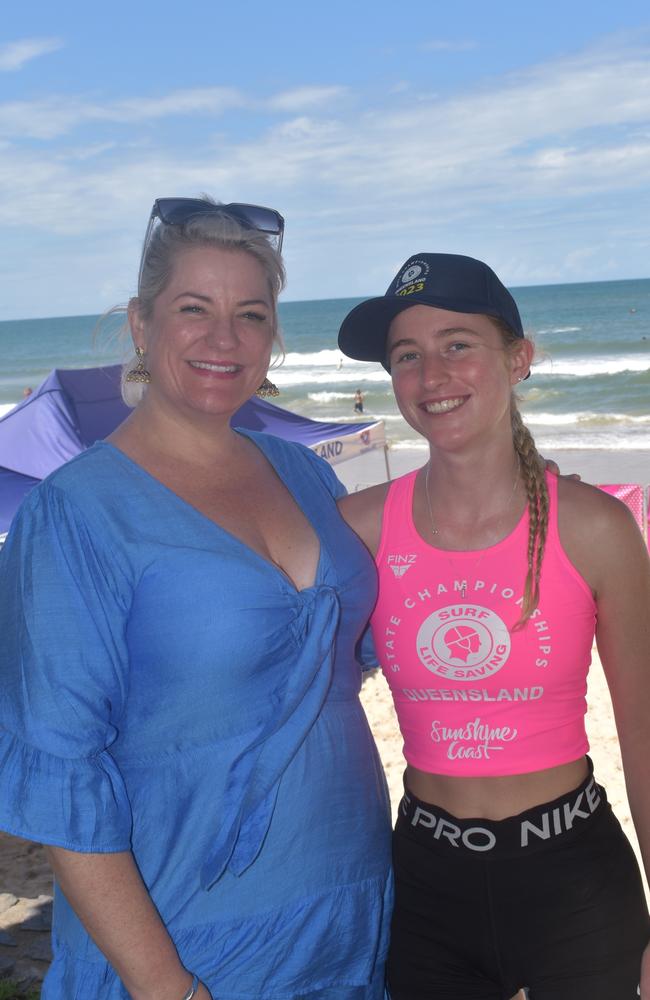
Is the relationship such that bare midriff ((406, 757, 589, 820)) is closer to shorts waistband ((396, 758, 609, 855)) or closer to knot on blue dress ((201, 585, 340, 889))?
shorts waistband ((396, 758, 609, 855))

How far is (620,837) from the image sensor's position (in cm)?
204

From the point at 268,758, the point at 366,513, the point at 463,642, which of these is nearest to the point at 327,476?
Answer: the point at 366,513

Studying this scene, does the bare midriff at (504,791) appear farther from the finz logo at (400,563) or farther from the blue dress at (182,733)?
the finz logo at (400,563)

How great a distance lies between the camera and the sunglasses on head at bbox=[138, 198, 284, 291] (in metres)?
2.01

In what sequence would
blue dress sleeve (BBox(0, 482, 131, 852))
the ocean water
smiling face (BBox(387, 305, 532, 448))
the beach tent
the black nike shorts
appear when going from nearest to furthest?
1. blue dress sleeve (BBox(0, 482, 131, 852))
2. the black nike shorts
3. smiling face (BBox(387, 305, 532, 448))
4. the beach tent
5. the ocean water

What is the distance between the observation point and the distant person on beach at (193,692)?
1.64 metres

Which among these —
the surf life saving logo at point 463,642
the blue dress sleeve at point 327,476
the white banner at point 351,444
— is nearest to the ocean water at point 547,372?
the blue dress sleeve at point 327,476

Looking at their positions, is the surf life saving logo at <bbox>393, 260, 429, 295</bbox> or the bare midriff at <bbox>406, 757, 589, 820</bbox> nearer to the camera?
the bare midriff at <bbox>406, 757, 589, 820</bbox>

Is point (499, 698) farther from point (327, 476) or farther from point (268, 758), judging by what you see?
point (327, 476)

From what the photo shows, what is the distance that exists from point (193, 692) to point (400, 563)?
0.66 m

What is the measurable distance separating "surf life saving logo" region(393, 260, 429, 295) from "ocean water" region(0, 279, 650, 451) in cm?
40

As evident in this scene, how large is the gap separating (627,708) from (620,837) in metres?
0.28

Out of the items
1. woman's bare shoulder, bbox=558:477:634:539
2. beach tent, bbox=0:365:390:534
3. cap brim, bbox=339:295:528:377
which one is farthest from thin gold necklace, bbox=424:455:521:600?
beach tent, bbox=0:365:390:534

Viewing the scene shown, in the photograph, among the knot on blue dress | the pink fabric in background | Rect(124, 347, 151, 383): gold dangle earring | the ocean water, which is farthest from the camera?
the ocean water
